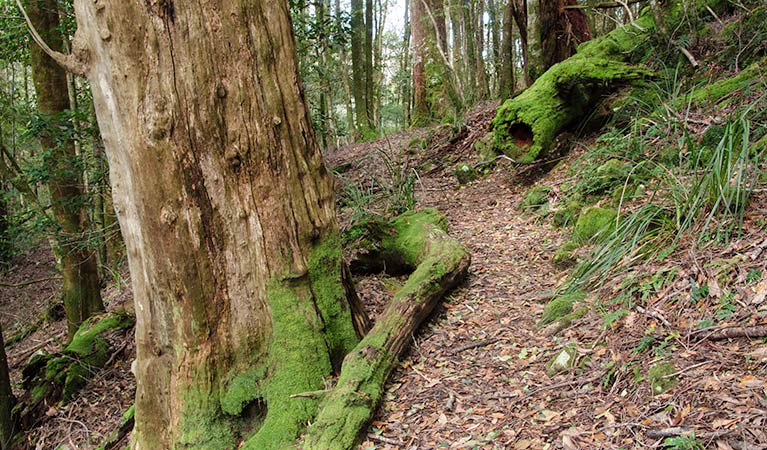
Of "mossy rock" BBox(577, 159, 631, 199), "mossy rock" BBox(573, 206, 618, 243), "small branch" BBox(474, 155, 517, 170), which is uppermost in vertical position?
"small branch" BBox(474, 155, 517, 170)

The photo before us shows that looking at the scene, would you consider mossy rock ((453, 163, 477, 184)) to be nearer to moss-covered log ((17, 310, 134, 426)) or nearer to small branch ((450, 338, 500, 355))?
small branch ((450, 338, 500, 355))

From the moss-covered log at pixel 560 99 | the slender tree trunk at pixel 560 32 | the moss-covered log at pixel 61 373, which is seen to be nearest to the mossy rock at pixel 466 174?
the moss-covered log at pixel 560 99

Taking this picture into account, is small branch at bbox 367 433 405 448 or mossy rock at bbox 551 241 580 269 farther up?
mossy rock at bbox 551 241 580 269

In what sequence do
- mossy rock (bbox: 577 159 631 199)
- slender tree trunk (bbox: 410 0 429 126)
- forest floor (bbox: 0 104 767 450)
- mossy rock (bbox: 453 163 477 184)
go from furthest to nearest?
slender tree trunk (bbox: 410 0 429 126)
mossy rock (bbox: 453 163 477 184)
mossy rock (bbox: 577 159 631 199)
forest floor (bbox: 0 104 767 450)

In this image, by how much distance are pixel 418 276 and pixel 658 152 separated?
261 centimetres

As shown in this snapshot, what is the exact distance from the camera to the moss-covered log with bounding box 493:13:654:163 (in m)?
5.96

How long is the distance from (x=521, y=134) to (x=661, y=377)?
472 cm

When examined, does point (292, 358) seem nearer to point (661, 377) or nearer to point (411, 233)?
point (661, 377)

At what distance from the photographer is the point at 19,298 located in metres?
11.6

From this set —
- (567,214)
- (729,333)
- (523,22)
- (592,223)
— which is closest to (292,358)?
(729,333)

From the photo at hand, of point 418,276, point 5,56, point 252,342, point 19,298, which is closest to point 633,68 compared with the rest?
point 418,276

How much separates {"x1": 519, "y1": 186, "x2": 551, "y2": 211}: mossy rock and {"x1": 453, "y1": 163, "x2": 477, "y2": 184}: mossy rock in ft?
4.98

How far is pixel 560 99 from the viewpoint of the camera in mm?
6094

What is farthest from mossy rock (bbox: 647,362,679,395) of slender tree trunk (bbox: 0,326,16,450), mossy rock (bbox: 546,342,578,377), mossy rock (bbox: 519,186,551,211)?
slender tree trunk (bbox: 0,326,16,450)
